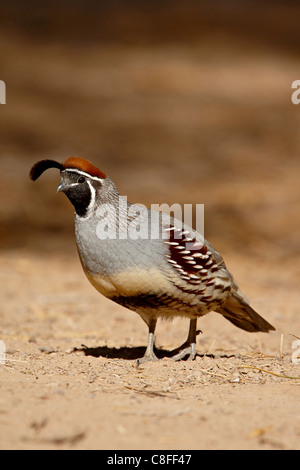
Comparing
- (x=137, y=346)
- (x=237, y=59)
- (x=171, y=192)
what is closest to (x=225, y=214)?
(x=171, y=192)

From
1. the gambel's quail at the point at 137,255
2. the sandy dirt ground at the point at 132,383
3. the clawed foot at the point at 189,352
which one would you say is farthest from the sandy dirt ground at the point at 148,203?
the gambel's quail at the point at 137,255

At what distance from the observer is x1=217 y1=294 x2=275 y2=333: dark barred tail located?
14.8 ft

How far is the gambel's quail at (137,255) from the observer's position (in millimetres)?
3836

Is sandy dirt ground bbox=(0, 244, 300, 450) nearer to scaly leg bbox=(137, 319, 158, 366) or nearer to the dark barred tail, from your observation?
scaly leg bbox=(137, 319, 158, 366)

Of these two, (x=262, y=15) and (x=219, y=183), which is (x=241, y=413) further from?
(x=262, y=15)

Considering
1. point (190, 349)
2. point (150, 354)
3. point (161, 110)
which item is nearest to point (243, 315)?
point (190, 349)

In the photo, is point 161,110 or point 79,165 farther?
point 161,110

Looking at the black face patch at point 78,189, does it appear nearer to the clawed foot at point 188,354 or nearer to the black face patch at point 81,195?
the black face patch at point 81,195

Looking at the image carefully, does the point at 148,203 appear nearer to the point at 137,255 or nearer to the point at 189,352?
the point at 189,352

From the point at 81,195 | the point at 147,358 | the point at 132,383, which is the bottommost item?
the point at 132,383

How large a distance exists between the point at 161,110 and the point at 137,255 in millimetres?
9966

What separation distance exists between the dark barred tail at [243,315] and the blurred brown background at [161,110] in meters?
3.65

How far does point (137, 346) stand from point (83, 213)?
116 centimetres

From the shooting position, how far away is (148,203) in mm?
9016
